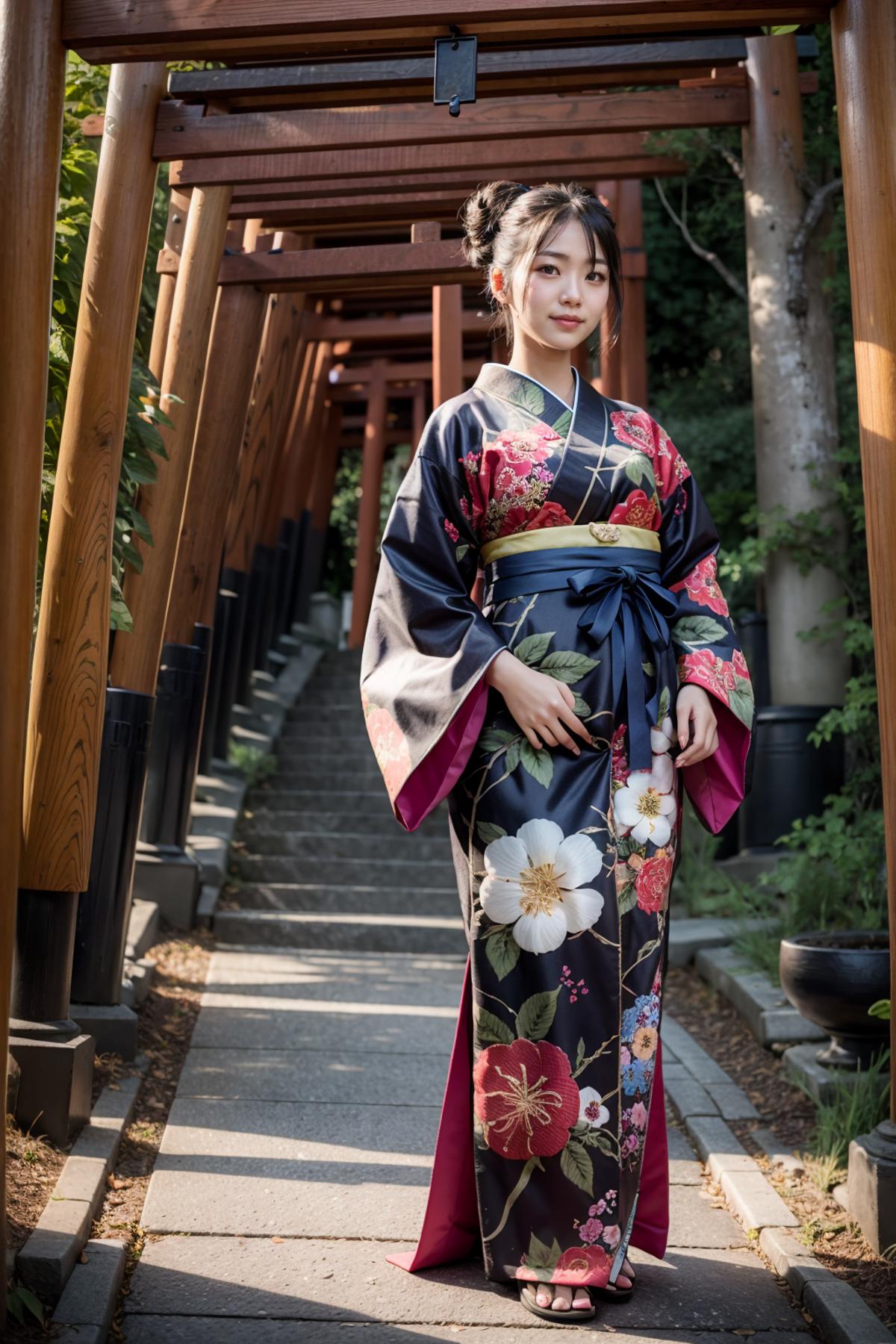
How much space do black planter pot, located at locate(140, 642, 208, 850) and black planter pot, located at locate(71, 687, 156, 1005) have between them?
6.48 ft

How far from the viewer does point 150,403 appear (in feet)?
14.6

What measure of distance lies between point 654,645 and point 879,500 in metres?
0.58

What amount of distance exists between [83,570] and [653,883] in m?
1.73

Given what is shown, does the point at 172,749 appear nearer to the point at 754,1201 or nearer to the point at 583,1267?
the point at 754,1201

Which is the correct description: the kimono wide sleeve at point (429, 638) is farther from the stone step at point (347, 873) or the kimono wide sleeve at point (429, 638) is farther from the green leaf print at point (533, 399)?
the stone step at point (347, 873)

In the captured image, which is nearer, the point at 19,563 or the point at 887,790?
the point at 19,563

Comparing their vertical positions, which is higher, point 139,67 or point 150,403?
point 139,67

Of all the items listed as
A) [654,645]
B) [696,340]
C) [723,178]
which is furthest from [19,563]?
[696,340]

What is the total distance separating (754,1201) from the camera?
10.8 feet

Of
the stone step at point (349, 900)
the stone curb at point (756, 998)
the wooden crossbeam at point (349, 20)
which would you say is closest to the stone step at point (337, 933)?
the stone step at point (349, 900)

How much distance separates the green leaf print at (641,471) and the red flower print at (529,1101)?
3.76 feet

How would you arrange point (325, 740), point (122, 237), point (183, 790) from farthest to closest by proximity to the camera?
point (325, 740) → point (183, 790) → point (122, 237)

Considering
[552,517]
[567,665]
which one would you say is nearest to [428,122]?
[552,517]

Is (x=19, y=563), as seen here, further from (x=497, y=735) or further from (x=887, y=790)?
(x=887, y=790)
